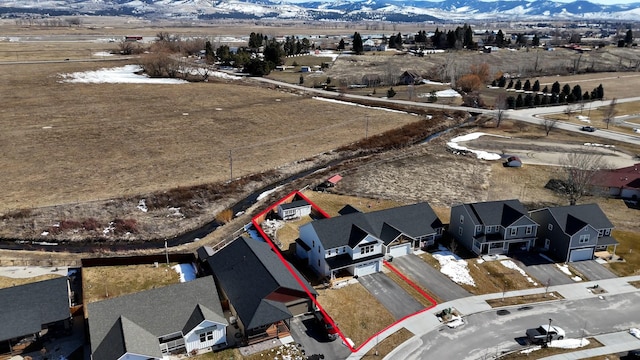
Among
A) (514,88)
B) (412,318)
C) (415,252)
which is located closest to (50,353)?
(412,318)

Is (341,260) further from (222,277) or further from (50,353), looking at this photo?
(50,353)

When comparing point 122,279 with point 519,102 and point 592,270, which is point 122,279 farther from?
point 519,102

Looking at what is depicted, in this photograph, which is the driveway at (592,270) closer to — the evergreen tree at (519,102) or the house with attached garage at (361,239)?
the house with attached garage at (361,239)

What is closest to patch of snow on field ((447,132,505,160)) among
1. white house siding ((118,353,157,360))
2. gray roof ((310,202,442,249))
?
gray roof ((310,202,442,249))

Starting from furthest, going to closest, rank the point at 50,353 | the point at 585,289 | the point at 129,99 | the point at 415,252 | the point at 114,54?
the point at 114,54
the point at 129,99
the point at 415,252
the point at 585,289
the point at 50,353

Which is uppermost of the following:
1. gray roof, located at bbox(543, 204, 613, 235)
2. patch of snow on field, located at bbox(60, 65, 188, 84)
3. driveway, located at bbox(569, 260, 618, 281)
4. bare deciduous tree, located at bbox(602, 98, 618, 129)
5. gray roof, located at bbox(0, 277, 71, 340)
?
patch of snow on field, located at bbox(60, 65, 188, 84)

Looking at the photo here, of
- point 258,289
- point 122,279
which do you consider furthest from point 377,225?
point 122,279

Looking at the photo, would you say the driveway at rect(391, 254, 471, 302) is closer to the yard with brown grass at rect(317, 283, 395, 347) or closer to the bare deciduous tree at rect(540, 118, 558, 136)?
the yard with brown grass at rect(317, 283, 395, 347)

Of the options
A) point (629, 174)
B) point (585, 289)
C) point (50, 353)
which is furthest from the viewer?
point (629, 174)
